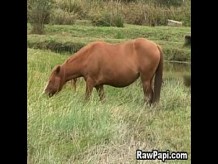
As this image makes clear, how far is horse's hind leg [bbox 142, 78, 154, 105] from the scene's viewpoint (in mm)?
4867

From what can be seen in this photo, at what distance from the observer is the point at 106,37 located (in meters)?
5.03

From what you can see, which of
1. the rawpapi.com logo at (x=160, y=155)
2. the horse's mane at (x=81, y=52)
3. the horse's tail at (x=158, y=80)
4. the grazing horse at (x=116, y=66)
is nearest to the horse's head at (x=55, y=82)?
the grazing horse at (x=116, y=66)

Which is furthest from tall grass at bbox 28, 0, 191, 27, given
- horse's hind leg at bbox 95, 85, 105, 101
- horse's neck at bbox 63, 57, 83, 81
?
horse's hind leg at bbox 95, 85, 105, 101

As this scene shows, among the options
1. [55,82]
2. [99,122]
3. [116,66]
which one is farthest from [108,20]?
[99,122]

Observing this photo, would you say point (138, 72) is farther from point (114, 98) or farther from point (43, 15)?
point (43, 15)

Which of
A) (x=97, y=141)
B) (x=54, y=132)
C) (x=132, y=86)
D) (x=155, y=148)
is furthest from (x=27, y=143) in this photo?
(x=132, y=86)

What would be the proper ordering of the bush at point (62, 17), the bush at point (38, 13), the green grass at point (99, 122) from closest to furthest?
the green grass at point (99, 122) → the bush at point (38, 13) → the bush at point (62, 17)

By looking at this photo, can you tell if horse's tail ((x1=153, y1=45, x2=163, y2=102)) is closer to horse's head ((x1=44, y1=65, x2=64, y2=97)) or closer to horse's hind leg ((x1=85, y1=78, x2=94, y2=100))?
horse's hind leg ((x1=85, y1=78, x2=94, y2=100))

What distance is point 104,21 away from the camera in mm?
5094

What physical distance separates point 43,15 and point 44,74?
0.58 m

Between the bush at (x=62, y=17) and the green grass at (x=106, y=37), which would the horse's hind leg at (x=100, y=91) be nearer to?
the green grass at (x=106, y=37)

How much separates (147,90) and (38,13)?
4.23 feet

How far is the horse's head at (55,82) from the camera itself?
471 centimetres

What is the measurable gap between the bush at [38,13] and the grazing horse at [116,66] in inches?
16.6
